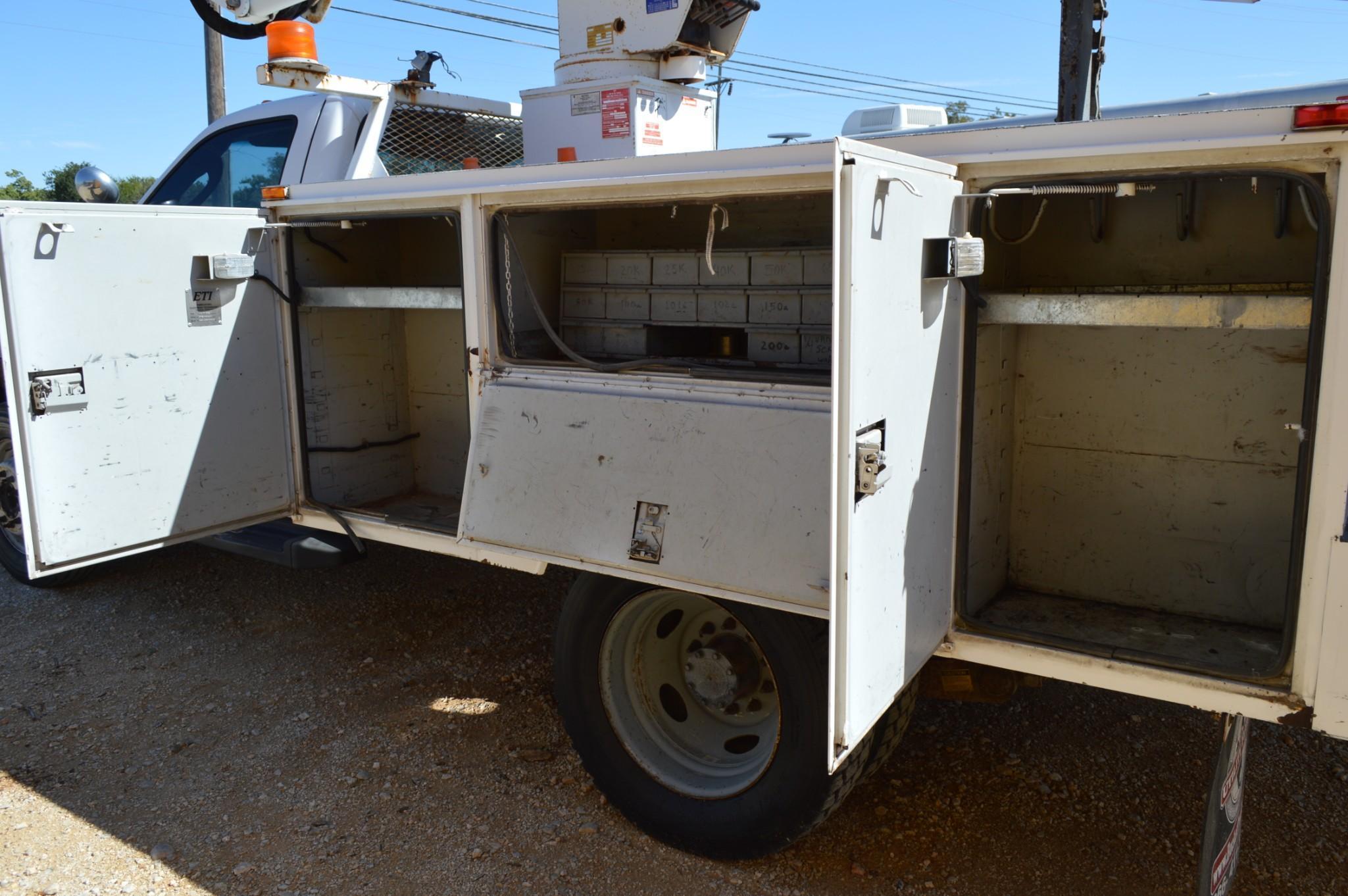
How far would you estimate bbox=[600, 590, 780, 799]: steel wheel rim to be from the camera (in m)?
3.01

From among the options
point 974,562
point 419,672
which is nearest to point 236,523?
point 419,672

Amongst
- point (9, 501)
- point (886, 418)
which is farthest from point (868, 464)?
point (9, 501)

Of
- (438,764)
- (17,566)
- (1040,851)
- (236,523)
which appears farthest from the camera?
(17,566)

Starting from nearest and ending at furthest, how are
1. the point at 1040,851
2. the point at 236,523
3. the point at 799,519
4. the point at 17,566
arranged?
1. the point at 799,519
2. the point at 1040,851
3. the point at 236,523
4. the point at 17,566

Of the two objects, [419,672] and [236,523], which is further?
[419,672]

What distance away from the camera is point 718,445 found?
2.66m

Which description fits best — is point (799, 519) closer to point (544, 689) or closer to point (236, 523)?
point (544, 689)

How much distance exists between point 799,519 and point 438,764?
1.68 metres

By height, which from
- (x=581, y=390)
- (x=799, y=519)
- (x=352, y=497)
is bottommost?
(x=352, y=497)

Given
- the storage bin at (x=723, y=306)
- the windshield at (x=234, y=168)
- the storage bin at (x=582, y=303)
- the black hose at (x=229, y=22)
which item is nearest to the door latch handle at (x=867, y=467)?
the storage bin at (x=723, y=306)

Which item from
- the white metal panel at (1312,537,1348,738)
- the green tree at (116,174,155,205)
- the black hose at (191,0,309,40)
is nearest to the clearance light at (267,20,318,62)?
the black hose at (191,0,309,40)

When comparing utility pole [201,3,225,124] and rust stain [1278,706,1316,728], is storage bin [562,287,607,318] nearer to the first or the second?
rust stain [1278,706,1316,728]

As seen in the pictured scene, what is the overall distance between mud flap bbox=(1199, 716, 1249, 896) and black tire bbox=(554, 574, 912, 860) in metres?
0.81

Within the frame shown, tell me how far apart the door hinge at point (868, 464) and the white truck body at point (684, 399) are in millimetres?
18
